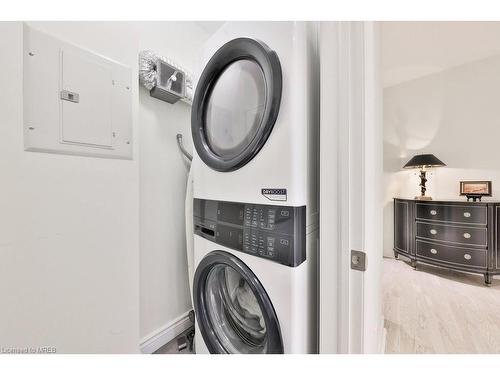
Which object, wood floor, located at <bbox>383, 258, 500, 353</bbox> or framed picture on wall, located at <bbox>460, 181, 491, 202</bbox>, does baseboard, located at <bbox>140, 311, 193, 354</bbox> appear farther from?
framed picture on wall, located at <bbox>460, 181, 491, 202</bbox>

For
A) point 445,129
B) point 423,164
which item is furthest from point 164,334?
point 445,129

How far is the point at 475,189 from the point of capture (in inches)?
87.6

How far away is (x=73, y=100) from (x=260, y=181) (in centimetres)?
76

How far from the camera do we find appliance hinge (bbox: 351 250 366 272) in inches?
21.7

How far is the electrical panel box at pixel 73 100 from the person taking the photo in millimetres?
687

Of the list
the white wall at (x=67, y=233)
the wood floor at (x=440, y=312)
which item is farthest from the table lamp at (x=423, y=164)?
the white wall at (x=67, y=233)

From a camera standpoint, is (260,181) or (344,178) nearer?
(344,178)

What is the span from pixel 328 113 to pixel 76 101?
902mm

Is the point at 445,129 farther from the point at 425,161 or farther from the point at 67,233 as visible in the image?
the point at 67,233

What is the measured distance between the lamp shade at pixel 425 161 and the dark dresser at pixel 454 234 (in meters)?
0.47

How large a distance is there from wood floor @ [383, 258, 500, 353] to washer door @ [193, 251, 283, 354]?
91 cm

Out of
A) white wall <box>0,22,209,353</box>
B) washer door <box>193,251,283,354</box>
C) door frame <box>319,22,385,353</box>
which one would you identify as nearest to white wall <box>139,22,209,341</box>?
white wall <box>0,22,209,353</box>

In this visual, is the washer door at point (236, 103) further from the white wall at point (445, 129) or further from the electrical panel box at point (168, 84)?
the white wall at point (445, 129)

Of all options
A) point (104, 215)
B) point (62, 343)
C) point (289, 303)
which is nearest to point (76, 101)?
point (104, 215)
